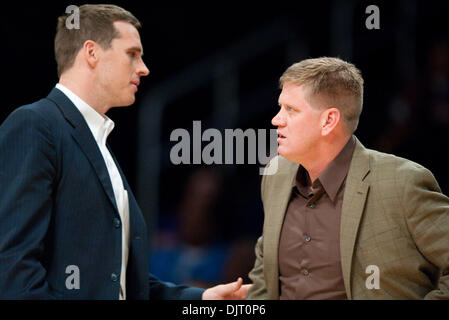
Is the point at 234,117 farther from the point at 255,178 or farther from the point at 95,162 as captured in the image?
the point at 95,162

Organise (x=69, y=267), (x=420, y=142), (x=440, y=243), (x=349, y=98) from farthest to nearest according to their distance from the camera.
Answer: (x=420, y=142) < (x=349, y=98) < (x=69, y=267) < (x=440, y=243)

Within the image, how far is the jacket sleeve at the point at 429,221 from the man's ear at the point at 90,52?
114 cm

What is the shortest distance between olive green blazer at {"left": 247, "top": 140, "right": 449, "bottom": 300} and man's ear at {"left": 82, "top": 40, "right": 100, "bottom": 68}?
3.19 ft

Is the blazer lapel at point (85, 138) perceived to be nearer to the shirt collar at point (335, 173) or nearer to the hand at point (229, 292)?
the hand at point (229, 292)

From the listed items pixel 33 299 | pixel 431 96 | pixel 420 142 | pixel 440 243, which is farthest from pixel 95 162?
pixel 431 96

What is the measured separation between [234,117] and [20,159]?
3056 mm

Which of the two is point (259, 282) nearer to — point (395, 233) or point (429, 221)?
point (395, 233)

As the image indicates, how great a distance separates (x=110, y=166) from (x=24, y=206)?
1.34 feet

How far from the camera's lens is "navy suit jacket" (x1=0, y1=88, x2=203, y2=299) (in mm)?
2004

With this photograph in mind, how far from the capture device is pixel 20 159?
2068 millimetres

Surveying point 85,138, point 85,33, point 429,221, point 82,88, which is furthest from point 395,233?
point 85,33

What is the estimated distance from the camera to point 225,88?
5.18 metres

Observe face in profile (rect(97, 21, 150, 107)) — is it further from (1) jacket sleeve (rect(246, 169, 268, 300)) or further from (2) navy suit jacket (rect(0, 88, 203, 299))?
(1) jacket sleeve (rect(246, 169, 268, 300))

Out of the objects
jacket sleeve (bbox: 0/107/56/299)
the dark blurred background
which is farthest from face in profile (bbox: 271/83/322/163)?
the dark blurred background
